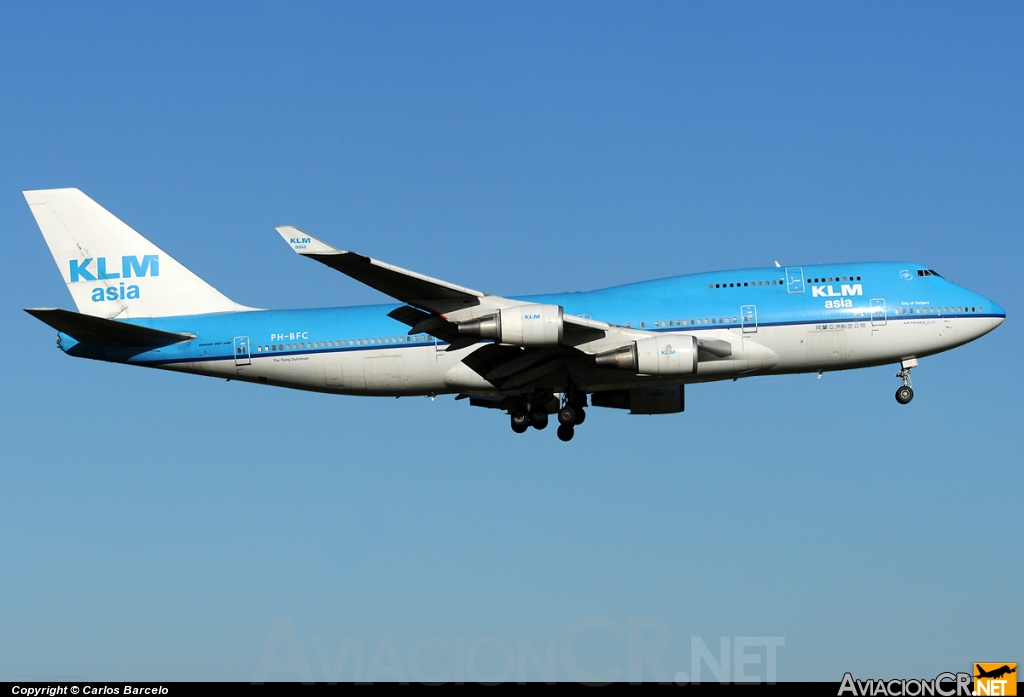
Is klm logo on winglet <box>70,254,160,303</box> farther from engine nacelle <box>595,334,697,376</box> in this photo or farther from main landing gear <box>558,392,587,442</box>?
engine nacelle <box>595,334,697,376</box>

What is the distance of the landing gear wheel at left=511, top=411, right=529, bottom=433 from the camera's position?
144ft

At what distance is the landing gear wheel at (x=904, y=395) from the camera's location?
141ft

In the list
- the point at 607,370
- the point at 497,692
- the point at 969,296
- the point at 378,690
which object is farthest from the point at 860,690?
the point at 969,296

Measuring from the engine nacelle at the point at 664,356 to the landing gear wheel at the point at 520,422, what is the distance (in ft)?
17.4

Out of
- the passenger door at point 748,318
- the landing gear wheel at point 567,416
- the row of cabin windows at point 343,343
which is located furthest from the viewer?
the landing gear wheel at point 567,416

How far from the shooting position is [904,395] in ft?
141

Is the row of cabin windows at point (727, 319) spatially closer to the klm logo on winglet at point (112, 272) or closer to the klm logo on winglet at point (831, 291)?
the klm logo on winglet at point (831, 291)

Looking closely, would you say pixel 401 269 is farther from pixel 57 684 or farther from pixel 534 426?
pixel 57 684

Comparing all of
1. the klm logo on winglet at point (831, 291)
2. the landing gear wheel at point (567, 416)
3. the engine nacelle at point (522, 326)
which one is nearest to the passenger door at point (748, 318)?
the klm logo on winglet at point (831, 291)

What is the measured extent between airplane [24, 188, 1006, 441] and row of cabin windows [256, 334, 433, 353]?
3cm

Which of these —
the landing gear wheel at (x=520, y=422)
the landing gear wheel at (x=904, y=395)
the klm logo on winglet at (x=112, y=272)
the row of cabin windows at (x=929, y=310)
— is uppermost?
the klm logo on winglet at (x=112, y=272)

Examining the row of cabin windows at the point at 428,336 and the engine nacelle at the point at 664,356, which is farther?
the row of cabin windows at the point at 428,336

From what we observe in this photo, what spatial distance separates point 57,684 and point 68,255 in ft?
66.0

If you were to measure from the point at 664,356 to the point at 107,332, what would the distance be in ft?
59.6
